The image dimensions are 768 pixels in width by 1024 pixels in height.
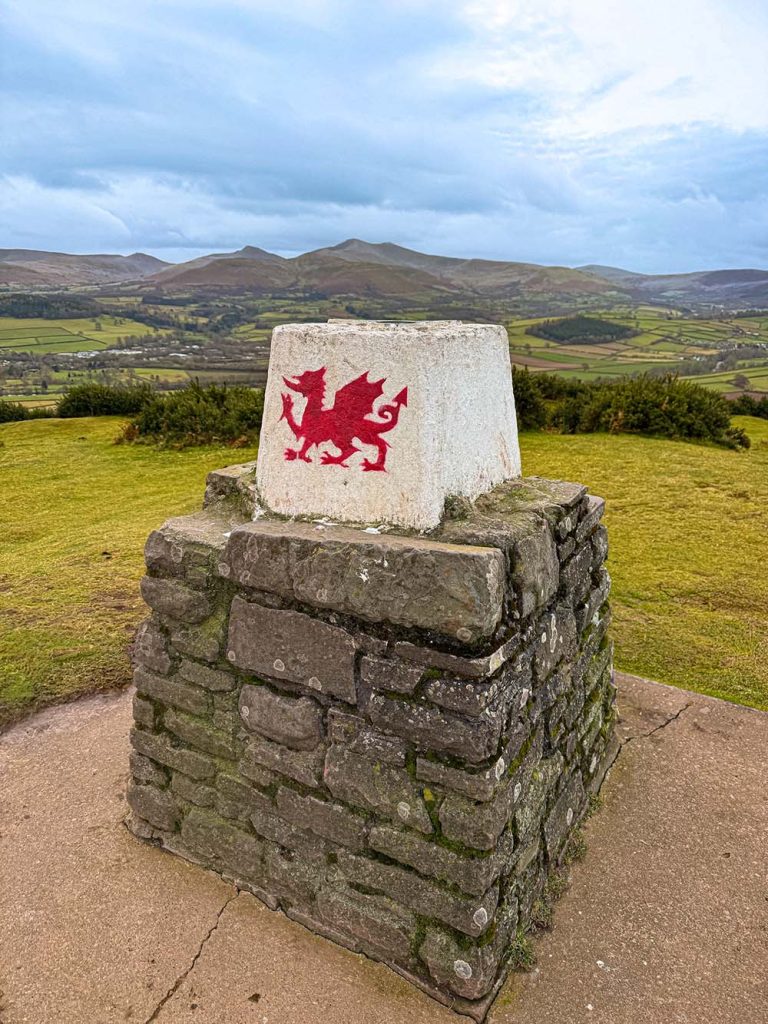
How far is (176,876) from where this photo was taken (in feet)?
11.5

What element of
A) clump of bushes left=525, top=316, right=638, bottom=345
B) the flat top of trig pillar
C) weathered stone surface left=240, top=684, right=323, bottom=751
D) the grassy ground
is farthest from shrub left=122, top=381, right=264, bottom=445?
clump of bushes left=525, top=316, right=638, bottom=345

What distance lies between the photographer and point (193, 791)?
3506 millimetres

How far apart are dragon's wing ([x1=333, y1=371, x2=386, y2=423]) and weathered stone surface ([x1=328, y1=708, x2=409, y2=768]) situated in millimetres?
1406

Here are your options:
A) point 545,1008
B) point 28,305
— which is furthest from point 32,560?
point 28,305

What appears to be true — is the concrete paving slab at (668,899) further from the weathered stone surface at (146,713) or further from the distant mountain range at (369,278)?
the distant mountain range at (369,278)

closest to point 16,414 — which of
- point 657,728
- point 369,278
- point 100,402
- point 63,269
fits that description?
point 100,402

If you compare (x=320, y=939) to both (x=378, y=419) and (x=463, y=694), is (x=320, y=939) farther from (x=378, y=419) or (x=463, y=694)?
(x=378, y=419)

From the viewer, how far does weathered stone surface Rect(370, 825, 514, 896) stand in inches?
106

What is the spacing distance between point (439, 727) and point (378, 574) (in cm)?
70

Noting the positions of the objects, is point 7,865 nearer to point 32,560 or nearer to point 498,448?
point 498,448

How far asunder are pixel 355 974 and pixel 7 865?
2.11 m

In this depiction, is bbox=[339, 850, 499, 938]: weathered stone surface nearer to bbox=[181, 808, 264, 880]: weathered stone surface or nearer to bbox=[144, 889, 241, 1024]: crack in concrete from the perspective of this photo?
bbox=[181, 808, 264, 880]: weathered stone surface

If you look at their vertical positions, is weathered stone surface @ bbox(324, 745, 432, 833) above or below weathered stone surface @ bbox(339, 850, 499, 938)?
above

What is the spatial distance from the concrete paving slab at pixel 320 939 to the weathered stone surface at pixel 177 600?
4.90 ft
